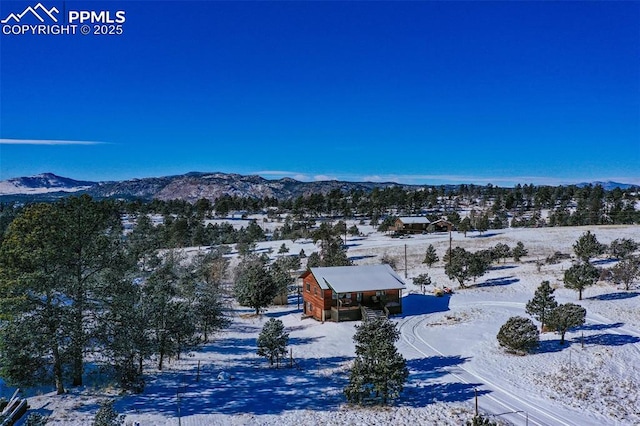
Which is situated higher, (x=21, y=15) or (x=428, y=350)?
(x=21, y=15)

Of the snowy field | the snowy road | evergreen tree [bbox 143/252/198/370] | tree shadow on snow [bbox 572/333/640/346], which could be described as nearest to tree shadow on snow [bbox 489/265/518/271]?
the snowy field

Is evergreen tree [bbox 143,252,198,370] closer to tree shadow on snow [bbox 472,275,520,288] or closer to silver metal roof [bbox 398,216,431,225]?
tree shadow on snow [bbox 472,275,520,288]

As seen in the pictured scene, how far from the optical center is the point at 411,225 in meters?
88.8

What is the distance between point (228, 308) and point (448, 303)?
2051 centimetres

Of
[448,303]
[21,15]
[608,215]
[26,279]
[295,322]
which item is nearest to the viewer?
[26,279]

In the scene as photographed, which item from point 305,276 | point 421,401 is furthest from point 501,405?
point 305,276

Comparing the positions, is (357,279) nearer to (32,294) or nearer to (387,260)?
(387,260)

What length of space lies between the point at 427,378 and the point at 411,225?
6709 centimetres

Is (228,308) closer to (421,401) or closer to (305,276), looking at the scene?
(305,276)

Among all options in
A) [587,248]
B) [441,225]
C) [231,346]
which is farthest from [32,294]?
[441,225]

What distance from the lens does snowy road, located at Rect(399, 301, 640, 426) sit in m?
18.3

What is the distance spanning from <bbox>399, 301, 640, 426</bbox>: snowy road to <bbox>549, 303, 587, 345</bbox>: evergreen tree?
3517mm

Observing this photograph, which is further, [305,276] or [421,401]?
[305,276]

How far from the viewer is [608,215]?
9450 cm
